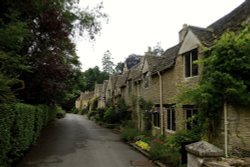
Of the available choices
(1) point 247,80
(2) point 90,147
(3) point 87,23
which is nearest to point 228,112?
(1) point 247,80

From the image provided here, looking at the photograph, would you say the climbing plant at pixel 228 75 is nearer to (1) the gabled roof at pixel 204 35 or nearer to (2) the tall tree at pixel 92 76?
(1) the gabled roof at pixel 204 35

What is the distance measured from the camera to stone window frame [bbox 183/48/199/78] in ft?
52.6

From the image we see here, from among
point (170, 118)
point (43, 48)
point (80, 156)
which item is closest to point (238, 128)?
point (170, 118)

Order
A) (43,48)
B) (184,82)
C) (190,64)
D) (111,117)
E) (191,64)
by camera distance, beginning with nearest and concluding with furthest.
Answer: (191,64)
(190,64)
(184,82)
(43,48)
(111,117)

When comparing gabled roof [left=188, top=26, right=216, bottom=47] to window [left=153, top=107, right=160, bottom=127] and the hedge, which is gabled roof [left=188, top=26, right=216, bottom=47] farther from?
the hedge

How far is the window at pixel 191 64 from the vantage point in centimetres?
1606

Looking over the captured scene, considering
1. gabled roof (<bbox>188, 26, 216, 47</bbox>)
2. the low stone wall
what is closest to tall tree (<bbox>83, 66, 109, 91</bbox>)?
gabled roof (<bbox>188, 26, 216, 47</bbox>)

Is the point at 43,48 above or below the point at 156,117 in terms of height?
above

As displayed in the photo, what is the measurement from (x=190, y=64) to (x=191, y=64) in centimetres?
16

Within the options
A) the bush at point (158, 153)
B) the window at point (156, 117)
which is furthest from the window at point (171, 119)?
the bush at point (158, 153)

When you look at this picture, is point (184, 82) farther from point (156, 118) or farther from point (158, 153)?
point (156, 118)

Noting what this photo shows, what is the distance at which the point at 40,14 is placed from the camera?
21.2 meters

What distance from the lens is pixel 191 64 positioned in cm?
1656

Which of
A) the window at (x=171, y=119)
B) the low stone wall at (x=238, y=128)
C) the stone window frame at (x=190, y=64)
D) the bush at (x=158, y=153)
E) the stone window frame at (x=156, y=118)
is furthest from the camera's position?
the stone window frame at (x=156, y=118)
